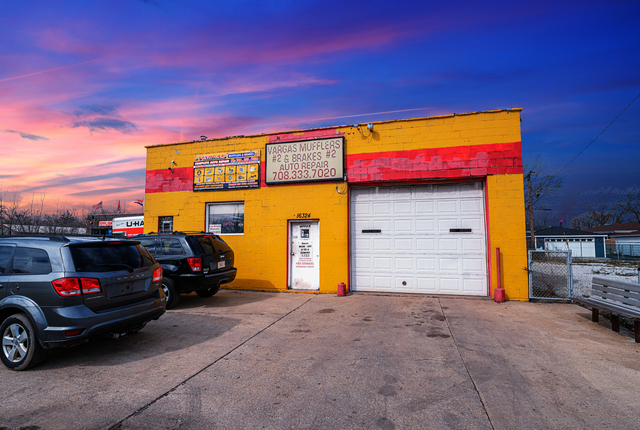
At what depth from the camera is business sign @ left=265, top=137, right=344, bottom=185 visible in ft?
32.3

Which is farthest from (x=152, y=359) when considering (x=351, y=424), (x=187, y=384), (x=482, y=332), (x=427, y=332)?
(x=482, y=332)

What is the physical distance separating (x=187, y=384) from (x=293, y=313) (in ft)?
11.8

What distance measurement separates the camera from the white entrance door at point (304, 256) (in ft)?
32.4

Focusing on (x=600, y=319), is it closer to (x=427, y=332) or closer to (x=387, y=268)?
(x=427, y=332)

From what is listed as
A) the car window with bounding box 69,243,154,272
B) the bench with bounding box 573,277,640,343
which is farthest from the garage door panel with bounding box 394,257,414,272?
the car window with bounding box 69,243,154,272

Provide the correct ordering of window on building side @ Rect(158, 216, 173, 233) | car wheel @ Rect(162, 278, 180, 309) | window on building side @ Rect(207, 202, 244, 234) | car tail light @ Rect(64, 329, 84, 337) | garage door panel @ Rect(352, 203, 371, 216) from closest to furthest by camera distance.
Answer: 1. car tail light @ Rect(64, 329, 84, 337)
2. car wheel @ Rect(162, 278, 180, 309)
3. garage door panel @ Rect(352, 203, 371, 216)
4. window on building side @ Rect(207, 202, 244, 234)
5. window on building side @ Rect(158, 216, 173, 233)

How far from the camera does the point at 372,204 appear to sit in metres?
9.80

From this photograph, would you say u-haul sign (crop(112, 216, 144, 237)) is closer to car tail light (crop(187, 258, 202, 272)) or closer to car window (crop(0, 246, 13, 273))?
car tail light (crop(187, 258, 202, 272))

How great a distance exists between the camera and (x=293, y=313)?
715 centimetres

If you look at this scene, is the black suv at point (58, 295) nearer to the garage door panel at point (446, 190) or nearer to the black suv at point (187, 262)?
the black suv at point (187, 262)

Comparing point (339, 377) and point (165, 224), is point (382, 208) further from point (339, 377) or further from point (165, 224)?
point (165, 224)

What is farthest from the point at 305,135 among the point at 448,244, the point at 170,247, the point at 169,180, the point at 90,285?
the point at 90,285

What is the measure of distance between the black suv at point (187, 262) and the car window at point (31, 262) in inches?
131

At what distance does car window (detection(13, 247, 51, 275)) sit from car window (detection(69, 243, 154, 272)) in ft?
1.11
